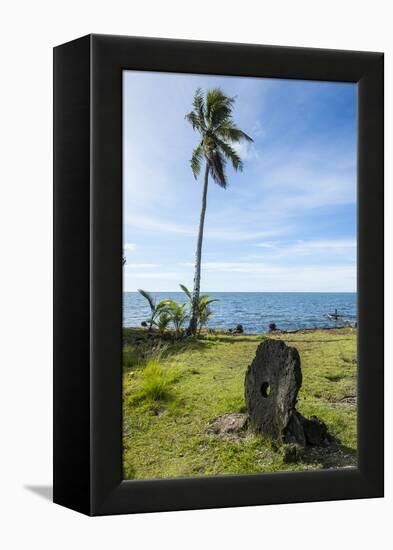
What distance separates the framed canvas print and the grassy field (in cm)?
1

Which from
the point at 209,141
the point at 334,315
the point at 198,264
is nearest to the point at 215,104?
the point at 209,141

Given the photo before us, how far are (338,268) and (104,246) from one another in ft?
6.75

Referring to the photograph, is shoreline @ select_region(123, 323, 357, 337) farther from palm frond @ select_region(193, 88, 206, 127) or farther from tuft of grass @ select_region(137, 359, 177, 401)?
palm frond @ select_region(193, 88, 206, 127)

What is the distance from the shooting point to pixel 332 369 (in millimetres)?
7352

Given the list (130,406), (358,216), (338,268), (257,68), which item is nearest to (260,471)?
Result: (130,406)

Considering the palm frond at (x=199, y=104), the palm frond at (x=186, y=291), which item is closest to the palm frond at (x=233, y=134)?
the palm frond at (x=199, y=104)

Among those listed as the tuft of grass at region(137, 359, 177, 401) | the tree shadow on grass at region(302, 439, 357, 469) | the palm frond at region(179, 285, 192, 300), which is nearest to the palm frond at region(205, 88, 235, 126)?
the palm frond at region(179, 285, 192, 300)

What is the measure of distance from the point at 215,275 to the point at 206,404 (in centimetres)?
105

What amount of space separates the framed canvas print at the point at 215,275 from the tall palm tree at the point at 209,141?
2 cm

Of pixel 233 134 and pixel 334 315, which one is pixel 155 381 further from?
pixel 233 134

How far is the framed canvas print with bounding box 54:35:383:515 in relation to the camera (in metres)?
6.63

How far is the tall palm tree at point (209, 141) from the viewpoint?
6.98 metres

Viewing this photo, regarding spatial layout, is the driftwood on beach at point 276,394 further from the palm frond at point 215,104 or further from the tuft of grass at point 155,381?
the palm frond at point 215,104

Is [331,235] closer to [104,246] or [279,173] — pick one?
[279,173]
